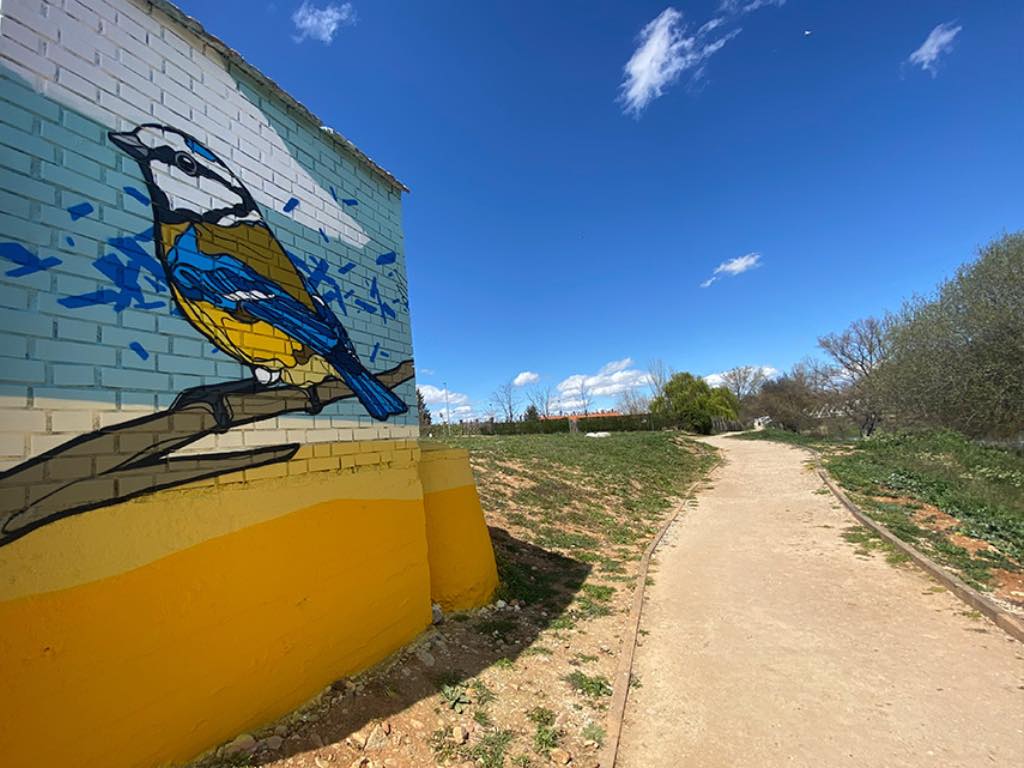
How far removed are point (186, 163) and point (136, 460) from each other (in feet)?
5.95

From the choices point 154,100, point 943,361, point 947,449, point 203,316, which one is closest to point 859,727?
point 203,316

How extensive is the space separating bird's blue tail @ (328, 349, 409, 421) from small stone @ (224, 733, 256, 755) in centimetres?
233

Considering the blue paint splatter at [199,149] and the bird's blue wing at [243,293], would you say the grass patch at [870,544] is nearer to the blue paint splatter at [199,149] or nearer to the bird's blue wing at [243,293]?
the bird's blue wing at [243,293]

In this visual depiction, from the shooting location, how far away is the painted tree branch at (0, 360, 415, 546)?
7.20ft

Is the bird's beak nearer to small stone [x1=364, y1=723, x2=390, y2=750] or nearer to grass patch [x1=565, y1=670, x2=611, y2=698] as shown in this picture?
small stone [x1=364, y1=723, x2=390, y2=750]

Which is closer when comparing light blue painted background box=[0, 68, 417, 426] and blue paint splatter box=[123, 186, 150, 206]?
light blue painted background box=[0, 68, 417, 426]

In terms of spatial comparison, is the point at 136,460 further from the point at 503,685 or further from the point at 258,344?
the point at 503,685

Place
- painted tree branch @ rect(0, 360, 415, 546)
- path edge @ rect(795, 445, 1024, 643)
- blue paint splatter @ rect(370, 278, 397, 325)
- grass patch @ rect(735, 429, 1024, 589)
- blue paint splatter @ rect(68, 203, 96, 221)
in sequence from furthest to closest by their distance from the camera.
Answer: grass patch @ rect(735, 429, 1024, 589)
path edge @ rect(795, 445, 1024, 643)
blue paint splatter @ rect(370, 278, 397, 325)
blue paint splatter @ rect(68, 203, 96, 221)
painted tree branch @ rect(0, 360, 415, 546)

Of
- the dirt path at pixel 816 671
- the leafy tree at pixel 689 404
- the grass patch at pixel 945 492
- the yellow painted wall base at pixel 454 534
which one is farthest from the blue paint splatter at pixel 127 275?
the leafy tree at pixel 689 404

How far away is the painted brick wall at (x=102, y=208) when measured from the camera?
2.27 metres

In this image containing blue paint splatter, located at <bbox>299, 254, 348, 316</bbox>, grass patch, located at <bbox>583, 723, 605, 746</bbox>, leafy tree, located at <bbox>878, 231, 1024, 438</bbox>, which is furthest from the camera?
leafy tree, located at <bbox>878, 231, 1024, 438</bbox>

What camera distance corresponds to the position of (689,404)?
4403cm

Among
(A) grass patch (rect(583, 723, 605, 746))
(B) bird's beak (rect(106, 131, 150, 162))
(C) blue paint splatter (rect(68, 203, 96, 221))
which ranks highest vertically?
(B) bird's beak (rect(106, 131, 150, 162))

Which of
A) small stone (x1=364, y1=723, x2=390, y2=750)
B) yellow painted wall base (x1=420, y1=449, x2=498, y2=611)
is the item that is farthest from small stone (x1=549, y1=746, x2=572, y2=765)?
yellow painted wall base (x1=420, y1=449, x2=498, y2=611)
